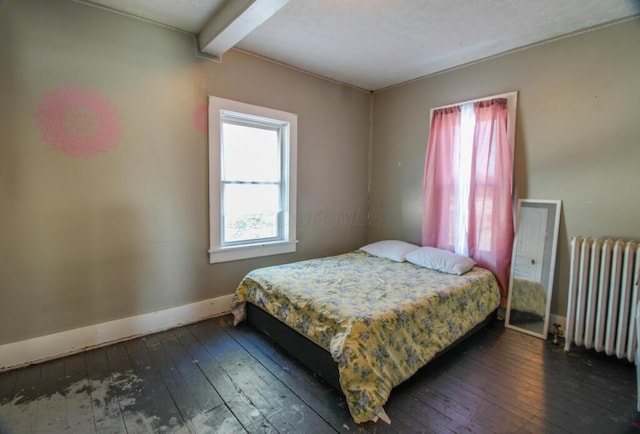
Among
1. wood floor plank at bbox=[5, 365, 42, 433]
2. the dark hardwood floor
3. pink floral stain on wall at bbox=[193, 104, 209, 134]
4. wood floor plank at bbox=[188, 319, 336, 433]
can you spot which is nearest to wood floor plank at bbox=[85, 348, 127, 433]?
the dark hardwood floor

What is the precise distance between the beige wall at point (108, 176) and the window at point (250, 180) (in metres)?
0.11

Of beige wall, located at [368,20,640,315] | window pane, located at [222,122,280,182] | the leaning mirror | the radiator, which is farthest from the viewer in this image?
window pane, located at [222,122,280,182]

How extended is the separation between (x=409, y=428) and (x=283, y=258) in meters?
2.15

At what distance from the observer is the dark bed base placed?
1907 millimetres

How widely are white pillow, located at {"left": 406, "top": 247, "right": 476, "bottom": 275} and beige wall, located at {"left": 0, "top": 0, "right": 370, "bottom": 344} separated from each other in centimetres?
166

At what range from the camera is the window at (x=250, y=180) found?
2863 mm

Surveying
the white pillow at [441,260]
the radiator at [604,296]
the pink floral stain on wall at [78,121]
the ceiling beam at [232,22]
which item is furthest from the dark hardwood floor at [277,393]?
the ceiling beam at [232,22]

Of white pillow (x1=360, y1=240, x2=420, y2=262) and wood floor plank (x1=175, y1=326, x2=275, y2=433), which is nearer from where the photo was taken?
wood floor plank (x1=175, y1=326, x2=275, y2=433)

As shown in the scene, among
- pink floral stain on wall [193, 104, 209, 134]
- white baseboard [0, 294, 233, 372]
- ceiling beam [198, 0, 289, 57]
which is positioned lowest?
white baseboard [0, 294, 233, 372]

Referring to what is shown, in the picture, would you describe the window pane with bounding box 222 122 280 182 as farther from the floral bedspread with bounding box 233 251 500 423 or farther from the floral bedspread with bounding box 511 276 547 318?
the floral bedspread with bounding box 511 276 547 318

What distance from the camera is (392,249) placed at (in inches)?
135

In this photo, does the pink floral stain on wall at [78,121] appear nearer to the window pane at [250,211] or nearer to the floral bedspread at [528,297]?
the window pane at [250,211]

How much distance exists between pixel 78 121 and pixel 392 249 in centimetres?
307

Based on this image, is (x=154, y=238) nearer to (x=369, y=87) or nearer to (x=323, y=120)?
(x=323, y=120)
